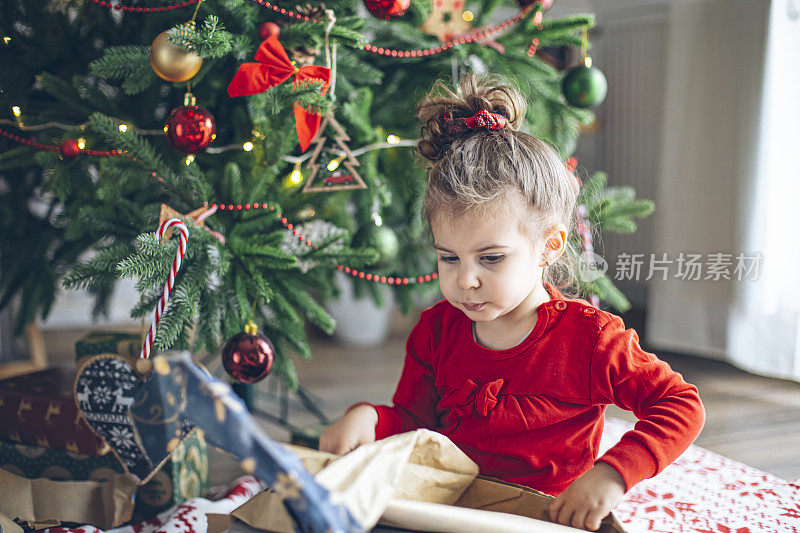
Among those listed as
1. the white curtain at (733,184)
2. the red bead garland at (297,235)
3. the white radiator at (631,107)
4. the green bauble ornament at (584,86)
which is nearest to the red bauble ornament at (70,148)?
the red bead garland at (297,235)

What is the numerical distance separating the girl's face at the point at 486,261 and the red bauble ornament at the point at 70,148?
0.69 meters

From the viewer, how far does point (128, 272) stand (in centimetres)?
92

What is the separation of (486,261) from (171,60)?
60cm

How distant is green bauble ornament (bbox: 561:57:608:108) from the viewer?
133 cm

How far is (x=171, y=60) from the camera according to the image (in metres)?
1.03

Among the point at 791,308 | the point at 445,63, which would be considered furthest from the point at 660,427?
the point at 791,308

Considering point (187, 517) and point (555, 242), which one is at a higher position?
point (555, 242)

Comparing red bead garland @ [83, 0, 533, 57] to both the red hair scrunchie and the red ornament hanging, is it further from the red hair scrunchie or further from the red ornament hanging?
the red hair scrunchie

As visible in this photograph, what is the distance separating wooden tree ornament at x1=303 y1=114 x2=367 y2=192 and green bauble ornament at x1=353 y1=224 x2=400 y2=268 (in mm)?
101

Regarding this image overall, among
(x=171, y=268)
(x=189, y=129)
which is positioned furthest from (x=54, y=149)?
(x=171, y=268)

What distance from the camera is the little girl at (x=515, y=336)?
2.74 feet

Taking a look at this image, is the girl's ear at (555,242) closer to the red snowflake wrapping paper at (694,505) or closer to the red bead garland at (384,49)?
the red snowflake wrapping paper at (694,505)

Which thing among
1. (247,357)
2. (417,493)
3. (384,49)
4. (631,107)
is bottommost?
(417,493)

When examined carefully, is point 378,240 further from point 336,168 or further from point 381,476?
point 381,476
